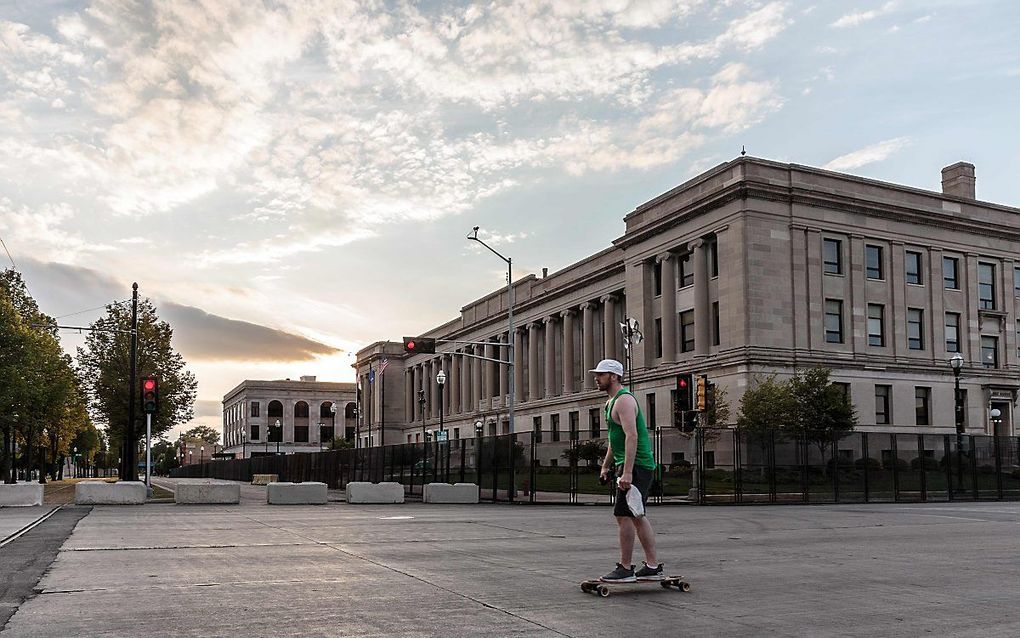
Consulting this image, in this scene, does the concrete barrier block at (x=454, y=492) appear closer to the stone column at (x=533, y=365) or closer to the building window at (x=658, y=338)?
the building window at (x=658, y=338)

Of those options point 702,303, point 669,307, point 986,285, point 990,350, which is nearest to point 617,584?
point 702,303

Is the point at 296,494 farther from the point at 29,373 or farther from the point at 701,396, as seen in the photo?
the point at 29,373

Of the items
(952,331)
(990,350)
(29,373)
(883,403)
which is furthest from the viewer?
(990,350)

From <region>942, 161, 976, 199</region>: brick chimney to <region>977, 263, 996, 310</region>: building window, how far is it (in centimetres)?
572

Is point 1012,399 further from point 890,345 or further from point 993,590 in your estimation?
point 993,590

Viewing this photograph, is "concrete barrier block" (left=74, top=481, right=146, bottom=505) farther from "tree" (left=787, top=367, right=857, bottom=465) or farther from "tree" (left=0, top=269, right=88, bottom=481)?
"tree" (left=787, top=367, right=857, bottom=465)

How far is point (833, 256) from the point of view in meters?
60.6

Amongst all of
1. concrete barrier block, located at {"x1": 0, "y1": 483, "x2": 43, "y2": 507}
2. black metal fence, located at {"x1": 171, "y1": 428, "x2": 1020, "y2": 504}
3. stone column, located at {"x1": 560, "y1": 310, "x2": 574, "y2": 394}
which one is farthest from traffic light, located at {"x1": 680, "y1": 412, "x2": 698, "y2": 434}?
stone column, located at {"x1": 560, "y1": 310, "x2": 574, "y2": 394}

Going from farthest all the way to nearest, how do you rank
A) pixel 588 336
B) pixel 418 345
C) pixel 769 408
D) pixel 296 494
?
pixel 588 336, pixel 769 408, pixel 418 345, pixel 296 494

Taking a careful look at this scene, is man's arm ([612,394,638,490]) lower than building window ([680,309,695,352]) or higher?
lower

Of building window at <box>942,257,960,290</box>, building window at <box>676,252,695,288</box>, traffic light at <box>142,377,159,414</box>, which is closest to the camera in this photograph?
traffic light at <box>142,377,159,414</box>

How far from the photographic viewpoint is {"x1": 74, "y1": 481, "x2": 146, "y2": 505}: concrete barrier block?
30766 millimetres

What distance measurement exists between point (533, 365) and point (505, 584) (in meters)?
82.6

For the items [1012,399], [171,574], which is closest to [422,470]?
[171,574]
